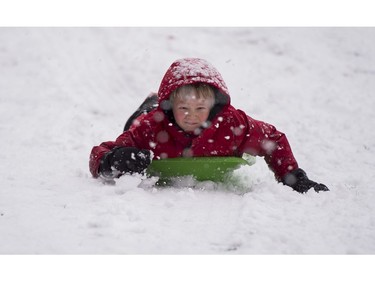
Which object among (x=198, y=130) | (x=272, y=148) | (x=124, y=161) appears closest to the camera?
(x=124, y=161)

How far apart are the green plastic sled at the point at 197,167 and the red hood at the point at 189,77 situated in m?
0.60

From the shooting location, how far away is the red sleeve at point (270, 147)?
12.0 ft

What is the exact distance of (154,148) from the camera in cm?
361

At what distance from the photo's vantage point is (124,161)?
3.16 meters

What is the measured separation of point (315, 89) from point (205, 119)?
4.25 metres

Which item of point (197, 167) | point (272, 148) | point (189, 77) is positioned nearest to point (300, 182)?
point (272, 148)

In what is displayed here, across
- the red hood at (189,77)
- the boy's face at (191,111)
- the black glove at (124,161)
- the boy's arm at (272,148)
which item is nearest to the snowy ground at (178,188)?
the black glove at (124,161)

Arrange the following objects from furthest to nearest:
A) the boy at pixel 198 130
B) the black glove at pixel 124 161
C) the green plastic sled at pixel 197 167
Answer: the boy at pixel 198 130 < the green plastic sled at pixel 197 167 < the black glove at pixel 124 161

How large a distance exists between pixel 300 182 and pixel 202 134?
2.79ft

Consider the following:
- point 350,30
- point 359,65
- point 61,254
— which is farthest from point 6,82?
point 350,30

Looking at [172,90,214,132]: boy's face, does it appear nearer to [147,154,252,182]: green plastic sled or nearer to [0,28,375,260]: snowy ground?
[147,154,252,182]: green plastic sled

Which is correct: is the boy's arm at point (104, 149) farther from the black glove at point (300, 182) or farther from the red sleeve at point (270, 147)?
the black glove at point (300, 182)

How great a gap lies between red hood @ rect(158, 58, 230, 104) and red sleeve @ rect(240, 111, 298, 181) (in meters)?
0.37

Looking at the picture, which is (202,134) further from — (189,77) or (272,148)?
(272,148)
